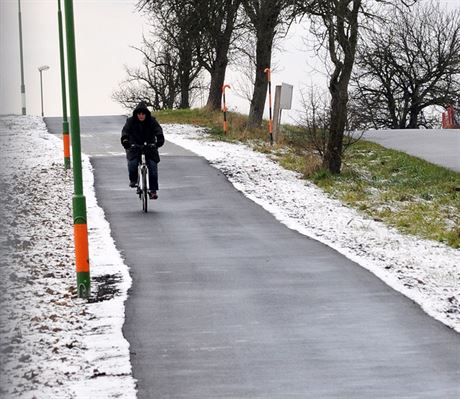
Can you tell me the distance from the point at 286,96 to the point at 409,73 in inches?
1101

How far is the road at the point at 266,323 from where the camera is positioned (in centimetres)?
745

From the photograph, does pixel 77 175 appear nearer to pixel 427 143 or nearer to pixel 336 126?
pixel 336 126

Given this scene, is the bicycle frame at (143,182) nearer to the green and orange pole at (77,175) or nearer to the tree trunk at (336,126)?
the green and orange pole at (77,175)

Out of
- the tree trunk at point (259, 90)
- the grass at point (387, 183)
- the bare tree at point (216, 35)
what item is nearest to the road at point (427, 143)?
the grass at point (387, 183)

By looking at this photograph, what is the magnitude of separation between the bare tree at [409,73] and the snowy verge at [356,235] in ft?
102

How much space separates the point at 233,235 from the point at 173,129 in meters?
21.4

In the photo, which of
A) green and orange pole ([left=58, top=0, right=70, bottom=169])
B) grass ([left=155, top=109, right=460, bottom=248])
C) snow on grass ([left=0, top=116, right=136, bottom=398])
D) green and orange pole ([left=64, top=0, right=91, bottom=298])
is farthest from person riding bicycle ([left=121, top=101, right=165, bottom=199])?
green and orange pole ([left=64, top=0, right=91, bottom=298])

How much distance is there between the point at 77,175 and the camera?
10.8 m

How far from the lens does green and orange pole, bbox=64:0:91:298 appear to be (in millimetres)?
10422

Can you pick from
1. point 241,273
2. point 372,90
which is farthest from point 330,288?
point 372,90

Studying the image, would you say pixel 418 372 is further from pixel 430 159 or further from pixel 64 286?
pixel 430 159

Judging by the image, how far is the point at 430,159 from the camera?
94.4 ft

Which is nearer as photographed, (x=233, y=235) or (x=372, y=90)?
(x=233, y=235)

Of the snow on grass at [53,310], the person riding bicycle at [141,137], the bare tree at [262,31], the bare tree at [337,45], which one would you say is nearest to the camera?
the snow on grass at [53,310]
